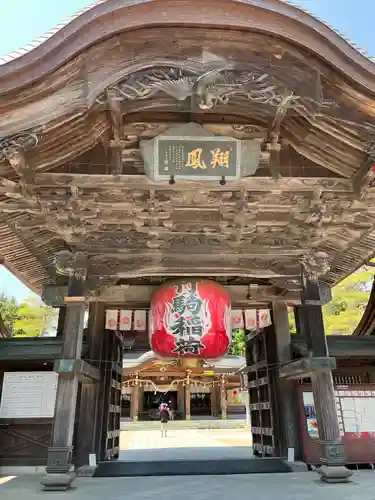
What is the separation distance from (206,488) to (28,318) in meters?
20.8

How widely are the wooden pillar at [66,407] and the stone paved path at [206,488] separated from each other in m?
0.19

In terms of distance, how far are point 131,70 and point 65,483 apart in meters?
5.13

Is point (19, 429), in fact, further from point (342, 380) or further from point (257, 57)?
point (257, 57)

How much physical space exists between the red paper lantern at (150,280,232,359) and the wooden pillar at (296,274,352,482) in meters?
1.29

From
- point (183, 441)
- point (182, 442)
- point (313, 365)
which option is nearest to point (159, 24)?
point (313, 365)

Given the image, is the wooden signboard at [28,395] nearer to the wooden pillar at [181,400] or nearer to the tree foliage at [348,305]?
the tree foliage at [348,305]

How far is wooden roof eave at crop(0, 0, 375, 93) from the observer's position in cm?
396

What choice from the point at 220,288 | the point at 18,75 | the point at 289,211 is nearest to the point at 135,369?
the point at 220,288

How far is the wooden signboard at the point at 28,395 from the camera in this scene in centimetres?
694

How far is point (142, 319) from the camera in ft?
26.7

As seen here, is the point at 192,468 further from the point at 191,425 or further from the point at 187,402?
the point at 187,402

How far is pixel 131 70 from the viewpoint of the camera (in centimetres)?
409

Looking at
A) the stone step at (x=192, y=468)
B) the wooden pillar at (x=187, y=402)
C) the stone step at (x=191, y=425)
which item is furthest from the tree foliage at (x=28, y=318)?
the stone step at (x=192, y=468)

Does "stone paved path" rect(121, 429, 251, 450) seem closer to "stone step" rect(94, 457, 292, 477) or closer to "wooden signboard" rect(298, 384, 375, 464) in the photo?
"stone step" rect(94, 457, 292, 477)
